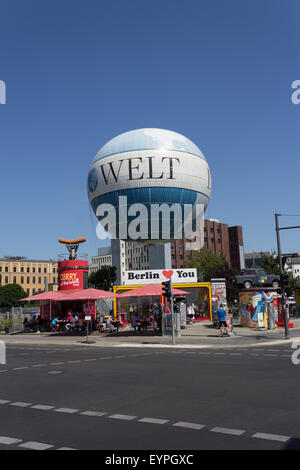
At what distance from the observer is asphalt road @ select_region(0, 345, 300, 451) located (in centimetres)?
636

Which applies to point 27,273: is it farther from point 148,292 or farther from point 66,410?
point 66,410

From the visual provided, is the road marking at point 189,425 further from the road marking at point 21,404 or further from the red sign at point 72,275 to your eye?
the red sign at point 72,275

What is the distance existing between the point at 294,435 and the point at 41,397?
19.0ft

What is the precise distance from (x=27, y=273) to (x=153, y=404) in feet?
421

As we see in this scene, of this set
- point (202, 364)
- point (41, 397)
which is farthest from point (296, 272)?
point (41, 397)

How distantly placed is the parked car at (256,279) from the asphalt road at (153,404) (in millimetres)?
23291

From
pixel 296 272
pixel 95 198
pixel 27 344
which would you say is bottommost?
pixel 27 344

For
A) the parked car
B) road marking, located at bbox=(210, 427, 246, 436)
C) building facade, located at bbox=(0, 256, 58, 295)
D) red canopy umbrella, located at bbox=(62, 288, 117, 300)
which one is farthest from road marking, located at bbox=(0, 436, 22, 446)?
building facade, located at bbox=(0, 256, 58, 295)

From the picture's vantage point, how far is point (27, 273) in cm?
13150

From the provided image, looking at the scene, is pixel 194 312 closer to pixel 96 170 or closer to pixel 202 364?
pixel 96 170

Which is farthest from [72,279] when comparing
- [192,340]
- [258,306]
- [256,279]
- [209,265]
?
[209,265]

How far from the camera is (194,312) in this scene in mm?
39125

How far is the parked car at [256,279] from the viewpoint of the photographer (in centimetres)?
3864

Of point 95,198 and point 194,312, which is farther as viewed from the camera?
point 95,198
